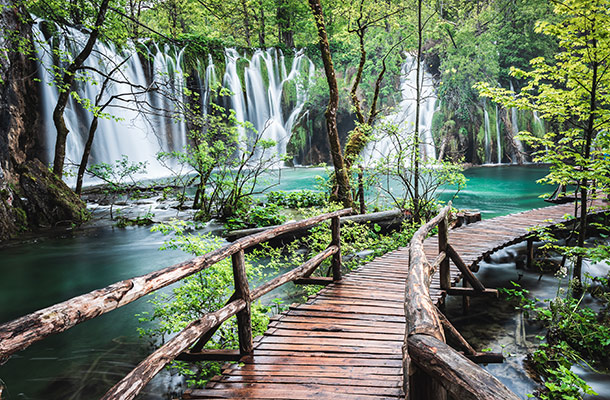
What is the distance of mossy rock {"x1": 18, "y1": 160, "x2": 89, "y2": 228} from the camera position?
10.0 metres

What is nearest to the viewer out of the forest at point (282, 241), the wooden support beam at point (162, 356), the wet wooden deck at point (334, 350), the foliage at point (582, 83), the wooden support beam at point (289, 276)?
the wooden support beam at point (162, 356)

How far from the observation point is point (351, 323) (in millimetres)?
3822

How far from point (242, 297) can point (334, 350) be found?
99 centimetres

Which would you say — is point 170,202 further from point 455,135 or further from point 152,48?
point 455,135

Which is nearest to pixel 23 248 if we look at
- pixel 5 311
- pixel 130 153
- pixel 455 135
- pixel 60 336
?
pixel 5 311

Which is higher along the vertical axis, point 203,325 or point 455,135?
point 455,135

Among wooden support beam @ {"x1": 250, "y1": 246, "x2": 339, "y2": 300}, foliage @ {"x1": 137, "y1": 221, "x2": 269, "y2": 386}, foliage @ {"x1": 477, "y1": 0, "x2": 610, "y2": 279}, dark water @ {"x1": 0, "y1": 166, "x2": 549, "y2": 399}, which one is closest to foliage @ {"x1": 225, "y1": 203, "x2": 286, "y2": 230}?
dark water @ {"x1": 0, "y1": 166, "x2": 549, "y2": 399}

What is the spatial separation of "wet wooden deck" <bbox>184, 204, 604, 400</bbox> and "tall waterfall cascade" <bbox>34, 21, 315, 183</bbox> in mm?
9989

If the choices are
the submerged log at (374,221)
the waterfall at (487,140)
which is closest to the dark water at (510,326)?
the submerged log at (374,221)

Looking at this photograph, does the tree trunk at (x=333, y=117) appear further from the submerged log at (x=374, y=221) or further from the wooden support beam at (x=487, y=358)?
the wooden support beam at (x=487, y=358)

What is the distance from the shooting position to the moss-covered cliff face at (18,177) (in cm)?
955

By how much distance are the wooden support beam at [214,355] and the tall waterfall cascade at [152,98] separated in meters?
11.0

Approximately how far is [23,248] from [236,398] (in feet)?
29.7

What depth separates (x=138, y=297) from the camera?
1.95 meters
